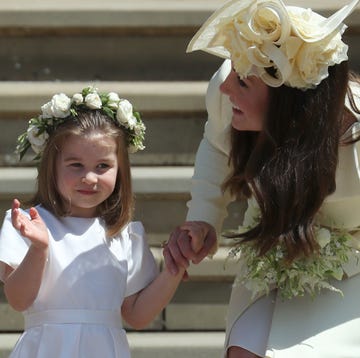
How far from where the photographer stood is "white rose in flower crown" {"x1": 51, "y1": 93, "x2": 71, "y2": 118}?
3.43 m

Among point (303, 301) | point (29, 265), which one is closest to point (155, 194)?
point (29, 265)

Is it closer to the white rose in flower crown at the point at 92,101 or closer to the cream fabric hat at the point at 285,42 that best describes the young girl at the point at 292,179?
the cream fabric hat at the point at 285,42

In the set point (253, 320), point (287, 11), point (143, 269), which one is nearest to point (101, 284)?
point (143, 269)

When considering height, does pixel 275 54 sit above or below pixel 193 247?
above

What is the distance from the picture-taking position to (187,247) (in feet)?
10.5

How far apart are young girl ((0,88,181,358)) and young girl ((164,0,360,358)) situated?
0.90 ft

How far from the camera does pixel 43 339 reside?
10.8ft

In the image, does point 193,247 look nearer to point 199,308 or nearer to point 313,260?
point 313,260

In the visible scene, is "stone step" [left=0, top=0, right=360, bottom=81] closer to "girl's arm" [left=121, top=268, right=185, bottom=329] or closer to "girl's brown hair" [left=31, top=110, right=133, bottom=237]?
"girl's brown hair" [left=31, top=110, right=133, bottom=237]

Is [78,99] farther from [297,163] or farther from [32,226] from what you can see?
[297,163]

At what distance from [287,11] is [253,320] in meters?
0.91

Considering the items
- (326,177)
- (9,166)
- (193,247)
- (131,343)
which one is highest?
(326,177)

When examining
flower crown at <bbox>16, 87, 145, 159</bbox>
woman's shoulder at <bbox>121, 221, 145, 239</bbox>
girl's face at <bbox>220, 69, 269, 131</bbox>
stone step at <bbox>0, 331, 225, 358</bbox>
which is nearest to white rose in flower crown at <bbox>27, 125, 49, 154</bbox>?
flower crown at <bbox>16, 87, 145, 159</bbox>

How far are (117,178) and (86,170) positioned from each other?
0.17m
